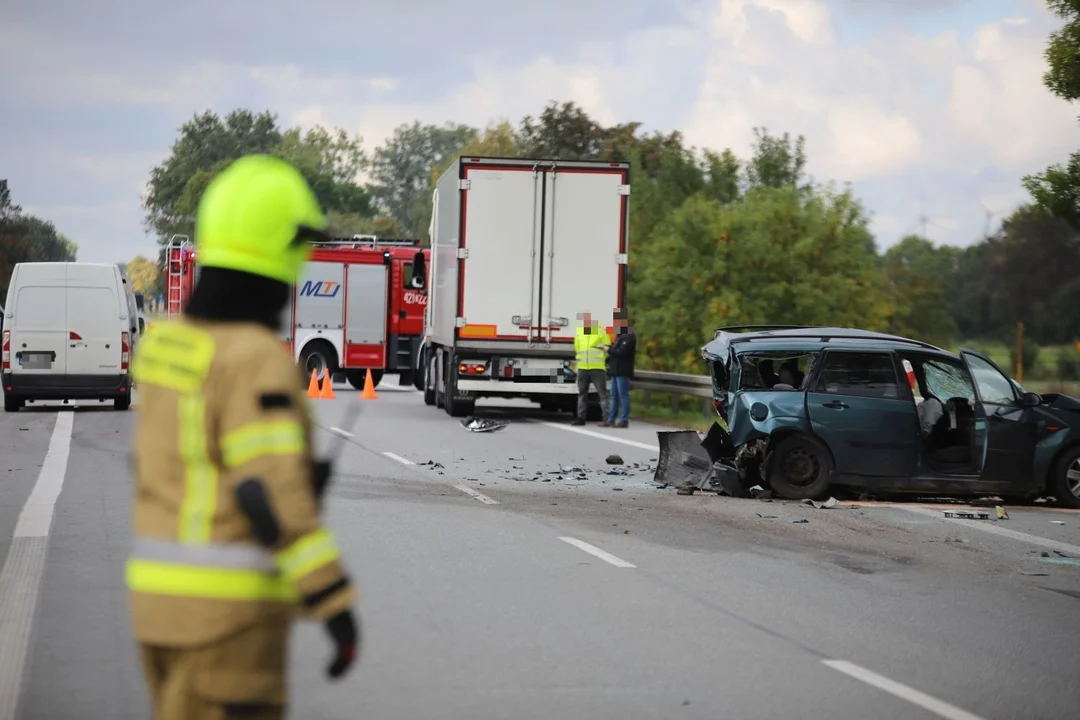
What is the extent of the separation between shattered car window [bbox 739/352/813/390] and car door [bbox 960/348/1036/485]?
1431 mm

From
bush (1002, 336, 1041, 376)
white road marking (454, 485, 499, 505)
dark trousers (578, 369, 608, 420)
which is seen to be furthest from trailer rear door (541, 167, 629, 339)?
bush (1002, 336, 1041, 376)

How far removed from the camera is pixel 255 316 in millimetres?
3553

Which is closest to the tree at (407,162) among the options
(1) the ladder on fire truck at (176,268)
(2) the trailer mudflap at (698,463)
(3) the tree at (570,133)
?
(3) the tree at (570,133)

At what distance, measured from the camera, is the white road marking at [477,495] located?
14.2 meters

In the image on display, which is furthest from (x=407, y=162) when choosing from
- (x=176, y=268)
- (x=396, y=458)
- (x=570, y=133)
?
(x=396, y=458)

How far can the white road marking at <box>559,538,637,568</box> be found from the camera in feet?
34.7

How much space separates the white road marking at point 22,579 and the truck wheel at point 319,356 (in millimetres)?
20697

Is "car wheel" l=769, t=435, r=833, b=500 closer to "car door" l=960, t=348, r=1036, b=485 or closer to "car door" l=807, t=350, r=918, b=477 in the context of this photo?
"car door" l=807, t=350, r=918, b=477

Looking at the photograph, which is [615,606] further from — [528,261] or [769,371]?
[528,261]

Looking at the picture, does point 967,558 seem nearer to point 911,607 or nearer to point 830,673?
point 911,607

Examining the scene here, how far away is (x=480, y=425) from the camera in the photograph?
23.9 meters

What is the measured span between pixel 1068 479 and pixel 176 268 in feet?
101

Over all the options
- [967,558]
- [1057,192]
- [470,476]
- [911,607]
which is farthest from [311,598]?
[1057,192]

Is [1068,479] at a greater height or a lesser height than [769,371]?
lesser
